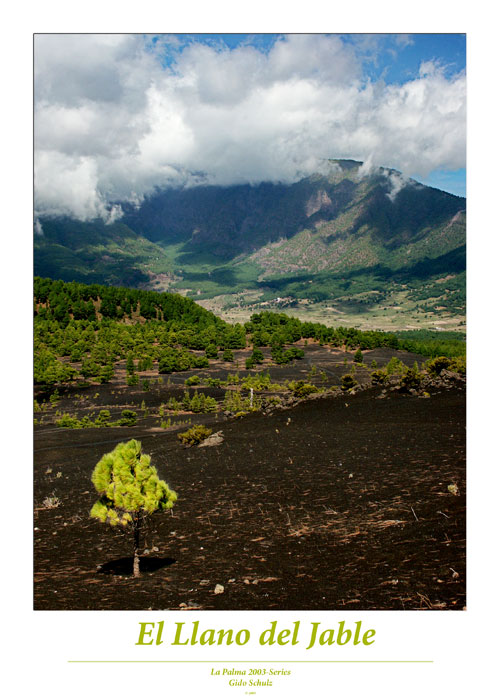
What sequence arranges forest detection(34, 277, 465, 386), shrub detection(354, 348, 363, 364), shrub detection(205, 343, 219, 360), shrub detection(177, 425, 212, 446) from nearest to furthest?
shrub detection(177, 425, 212, 446) < forest detection(34, 277, 465, 386) < shrub detection(354, 348, 363, 364) < shrub detection(205, 343, 219, 360)

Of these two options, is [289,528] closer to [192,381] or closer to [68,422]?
[68,422]

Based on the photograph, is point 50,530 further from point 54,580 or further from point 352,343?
point 352,343

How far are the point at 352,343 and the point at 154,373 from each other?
29382 mm

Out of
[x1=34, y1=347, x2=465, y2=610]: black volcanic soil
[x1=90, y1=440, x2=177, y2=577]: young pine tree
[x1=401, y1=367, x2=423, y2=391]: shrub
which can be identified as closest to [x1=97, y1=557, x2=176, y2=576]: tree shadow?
[x1=34, y1=347, x2=465, y2=610]: black volcanic soil

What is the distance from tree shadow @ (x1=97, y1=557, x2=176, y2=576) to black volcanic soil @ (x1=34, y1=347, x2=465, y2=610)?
39 mm

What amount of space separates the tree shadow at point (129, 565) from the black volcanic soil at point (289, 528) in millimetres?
39

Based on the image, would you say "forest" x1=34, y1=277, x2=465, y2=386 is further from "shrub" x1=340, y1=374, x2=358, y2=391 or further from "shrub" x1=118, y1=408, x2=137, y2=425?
"shrub" x1=340, y1=374, x2=358, y2=391

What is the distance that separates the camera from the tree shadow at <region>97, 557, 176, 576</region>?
10.6 meters

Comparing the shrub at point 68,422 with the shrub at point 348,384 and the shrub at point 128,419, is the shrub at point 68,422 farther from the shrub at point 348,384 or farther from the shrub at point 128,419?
the shrub at point 348,384

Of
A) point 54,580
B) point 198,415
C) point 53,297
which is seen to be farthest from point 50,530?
point 53,297

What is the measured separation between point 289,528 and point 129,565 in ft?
11.5

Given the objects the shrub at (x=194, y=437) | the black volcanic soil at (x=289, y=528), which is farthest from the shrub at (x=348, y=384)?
the shrub at (x=194, y=437)

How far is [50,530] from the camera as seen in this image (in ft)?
46.7
